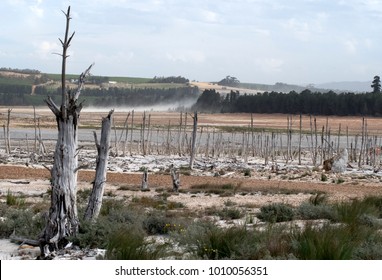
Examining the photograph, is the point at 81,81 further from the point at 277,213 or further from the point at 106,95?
the point at 106,95

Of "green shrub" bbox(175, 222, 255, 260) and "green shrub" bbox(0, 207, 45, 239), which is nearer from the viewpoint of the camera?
"green shrub" bbox(175, 222, 255, 260)

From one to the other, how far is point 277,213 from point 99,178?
447 cm

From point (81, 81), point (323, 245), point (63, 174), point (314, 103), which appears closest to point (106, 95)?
point (314, 103)

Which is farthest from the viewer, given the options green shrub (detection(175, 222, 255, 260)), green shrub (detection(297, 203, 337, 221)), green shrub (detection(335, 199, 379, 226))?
green shrub (detection(297, 203, 337, 221))

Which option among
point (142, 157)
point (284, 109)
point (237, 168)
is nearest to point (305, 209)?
point (237, 168)

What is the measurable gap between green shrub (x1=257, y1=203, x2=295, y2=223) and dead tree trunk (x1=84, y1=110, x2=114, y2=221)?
4.04m

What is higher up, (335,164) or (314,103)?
(314,103)

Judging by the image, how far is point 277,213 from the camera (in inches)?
590

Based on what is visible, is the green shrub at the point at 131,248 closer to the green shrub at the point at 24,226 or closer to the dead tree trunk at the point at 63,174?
the dead tree trunk at the point at 63,174

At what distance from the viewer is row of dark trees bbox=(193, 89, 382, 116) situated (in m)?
87.2

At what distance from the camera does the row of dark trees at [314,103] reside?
8719 centimetres

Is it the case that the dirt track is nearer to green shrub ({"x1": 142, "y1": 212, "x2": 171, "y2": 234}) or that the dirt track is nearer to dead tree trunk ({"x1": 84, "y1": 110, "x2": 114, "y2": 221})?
green shrub ({"x1": 142, "y1": 212, "x2": 171, "y2": 234})

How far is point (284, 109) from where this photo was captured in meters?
96.6

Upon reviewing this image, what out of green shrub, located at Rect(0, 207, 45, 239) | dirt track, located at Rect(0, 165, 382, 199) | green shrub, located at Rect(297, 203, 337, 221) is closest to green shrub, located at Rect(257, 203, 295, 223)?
green shrub, located at Rect(297, 203, 337, 221)
